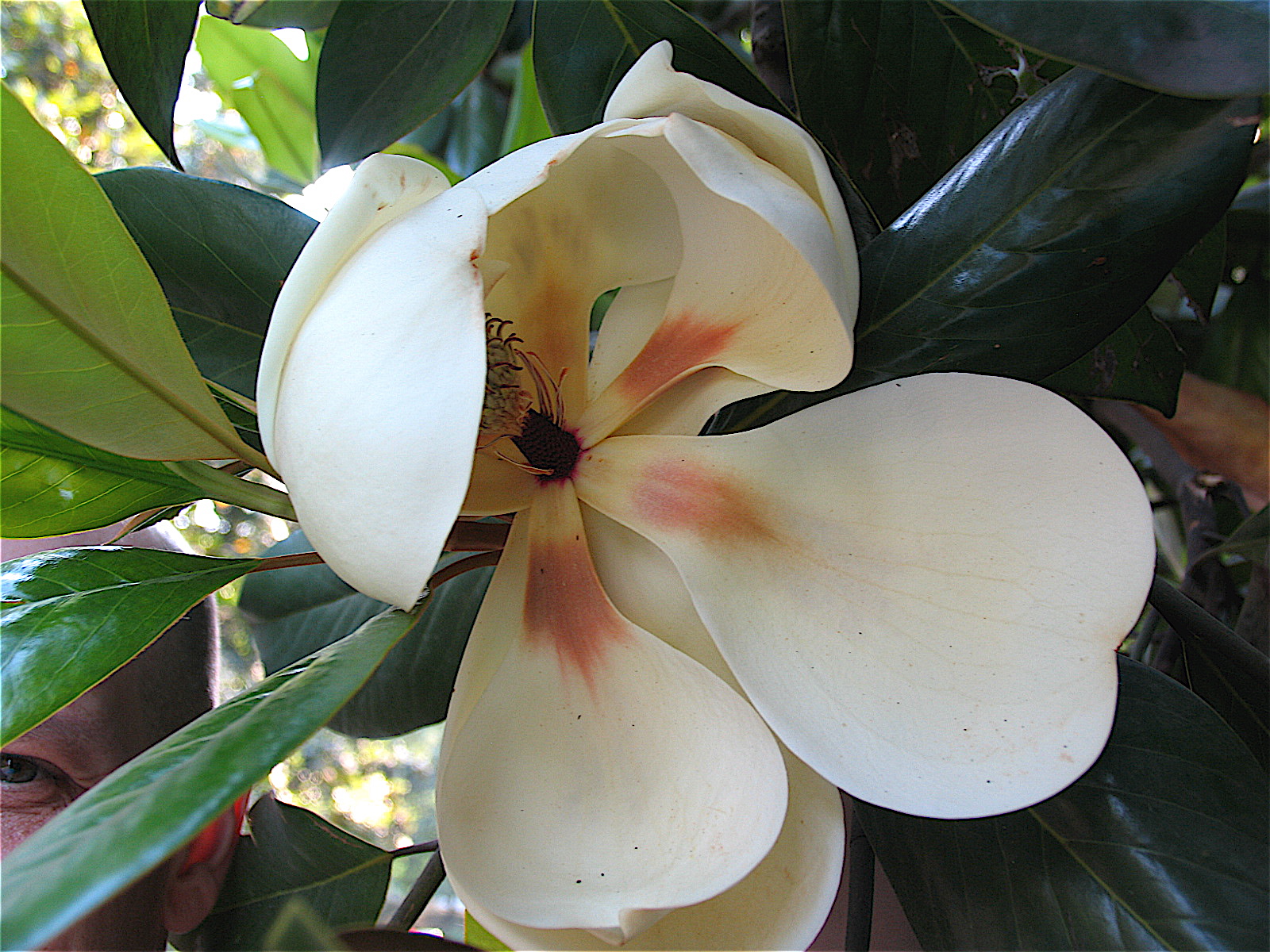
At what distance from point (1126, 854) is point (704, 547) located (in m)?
0.14

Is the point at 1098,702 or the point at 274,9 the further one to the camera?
the point at 274,9

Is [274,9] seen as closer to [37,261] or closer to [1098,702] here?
[37,261]

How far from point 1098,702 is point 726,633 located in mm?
93

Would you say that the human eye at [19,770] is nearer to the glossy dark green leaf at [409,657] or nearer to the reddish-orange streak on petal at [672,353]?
the glossy dark green leaf at [409,657]

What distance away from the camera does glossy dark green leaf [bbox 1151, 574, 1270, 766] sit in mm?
316

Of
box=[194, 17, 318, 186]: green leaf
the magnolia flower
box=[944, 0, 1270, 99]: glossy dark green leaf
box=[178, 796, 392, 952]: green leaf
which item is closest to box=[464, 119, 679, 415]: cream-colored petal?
the magnolia flower

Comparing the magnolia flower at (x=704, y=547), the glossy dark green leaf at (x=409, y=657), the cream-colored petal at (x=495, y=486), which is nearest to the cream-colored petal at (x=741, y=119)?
the magnolia flower at (x=704, y=547)

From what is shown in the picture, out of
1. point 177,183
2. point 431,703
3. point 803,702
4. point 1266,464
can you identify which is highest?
point 177,183

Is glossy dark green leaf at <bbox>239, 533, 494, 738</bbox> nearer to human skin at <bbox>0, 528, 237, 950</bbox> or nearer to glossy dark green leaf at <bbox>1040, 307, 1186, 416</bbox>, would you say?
human skin at <bbox>0, 528, 237, 950</bbox>

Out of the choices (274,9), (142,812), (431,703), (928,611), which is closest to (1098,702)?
(928,611)

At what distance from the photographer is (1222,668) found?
34 centimetres

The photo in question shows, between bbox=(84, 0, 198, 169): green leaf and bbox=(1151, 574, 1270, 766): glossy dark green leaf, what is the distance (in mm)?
380

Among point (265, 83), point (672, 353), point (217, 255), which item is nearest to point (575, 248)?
point (672, 353)

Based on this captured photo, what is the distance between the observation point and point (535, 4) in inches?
15.2
